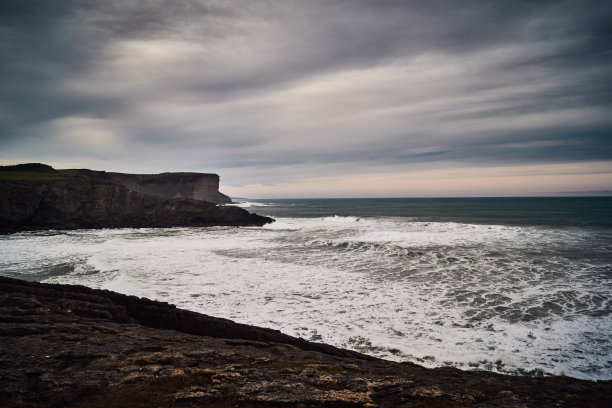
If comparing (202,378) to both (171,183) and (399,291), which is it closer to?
(399,291)

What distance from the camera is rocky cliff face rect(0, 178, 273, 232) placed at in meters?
38.1

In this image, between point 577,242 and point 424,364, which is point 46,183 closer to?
point 424,364

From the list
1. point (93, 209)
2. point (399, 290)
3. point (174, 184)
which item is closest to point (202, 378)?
point (399, 290)

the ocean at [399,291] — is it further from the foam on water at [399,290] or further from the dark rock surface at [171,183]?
the dark rock surface at [171,183]

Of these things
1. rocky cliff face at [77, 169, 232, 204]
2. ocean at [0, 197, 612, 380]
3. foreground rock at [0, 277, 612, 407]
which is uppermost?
rocky cliff face at [77, 169, 232, 204]

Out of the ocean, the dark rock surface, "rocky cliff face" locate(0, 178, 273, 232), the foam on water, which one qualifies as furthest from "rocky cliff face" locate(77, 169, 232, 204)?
the foam on water

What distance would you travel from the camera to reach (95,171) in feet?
218

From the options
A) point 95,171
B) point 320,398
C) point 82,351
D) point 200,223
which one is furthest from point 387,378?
point 95,171

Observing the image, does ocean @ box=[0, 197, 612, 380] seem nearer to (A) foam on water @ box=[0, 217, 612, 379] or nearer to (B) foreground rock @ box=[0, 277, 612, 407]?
(A) foam on water @ box=[0, 217, 612, 379]

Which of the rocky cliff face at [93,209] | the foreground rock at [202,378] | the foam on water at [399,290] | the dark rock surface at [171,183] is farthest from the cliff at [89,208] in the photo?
the foreground rock at [202,378]

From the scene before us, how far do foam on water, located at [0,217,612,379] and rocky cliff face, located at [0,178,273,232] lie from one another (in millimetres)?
18910

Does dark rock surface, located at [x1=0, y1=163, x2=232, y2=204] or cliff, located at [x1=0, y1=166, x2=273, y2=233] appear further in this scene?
dark rock surface, located at [x1=0, y1=163, x2=232, y2=204]

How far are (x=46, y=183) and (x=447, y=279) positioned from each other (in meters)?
50.4

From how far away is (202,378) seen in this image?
4.36 metres
